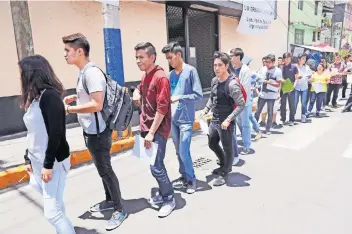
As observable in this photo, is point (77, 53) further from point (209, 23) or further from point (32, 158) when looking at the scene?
point (209, 23)

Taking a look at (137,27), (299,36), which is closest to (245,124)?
(137,27)

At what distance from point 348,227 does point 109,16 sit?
4297mm

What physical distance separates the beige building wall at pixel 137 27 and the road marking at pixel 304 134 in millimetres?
4729

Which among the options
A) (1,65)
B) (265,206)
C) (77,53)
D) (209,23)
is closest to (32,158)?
(77,53)

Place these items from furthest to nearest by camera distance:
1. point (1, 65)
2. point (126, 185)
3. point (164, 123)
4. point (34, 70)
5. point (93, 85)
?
point (1, 65)
point (126, 185)
point (164, 123)
point (93, 85)
point (34, 70)

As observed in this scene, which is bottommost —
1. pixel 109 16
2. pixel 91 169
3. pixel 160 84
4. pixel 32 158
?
pixel 91 169

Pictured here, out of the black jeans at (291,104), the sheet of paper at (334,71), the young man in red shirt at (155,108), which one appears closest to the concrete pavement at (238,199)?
the young man in red shirt at (155,108)

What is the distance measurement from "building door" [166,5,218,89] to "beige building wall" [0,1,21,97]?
5.47m

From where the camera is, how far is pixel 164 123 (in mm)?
3025

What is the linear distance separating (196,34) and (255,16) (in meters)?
2.62

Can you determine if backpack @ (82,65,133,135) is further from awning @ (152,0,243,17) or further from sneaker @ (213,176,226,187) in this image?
awning @ (152,0,243,17)

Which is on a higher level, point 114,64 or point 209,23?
point 209,23

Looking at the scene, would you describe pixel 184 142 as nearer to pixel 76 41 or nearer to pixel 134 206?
pixel 134 206

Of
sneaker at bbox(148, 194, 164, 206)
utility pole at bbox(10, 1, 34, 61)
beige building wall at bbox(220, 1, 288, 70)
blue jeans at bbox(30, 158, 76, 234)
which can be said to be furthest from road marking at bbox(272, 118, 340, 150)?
beige building wall at bbox(220, 1, 288, 70)
